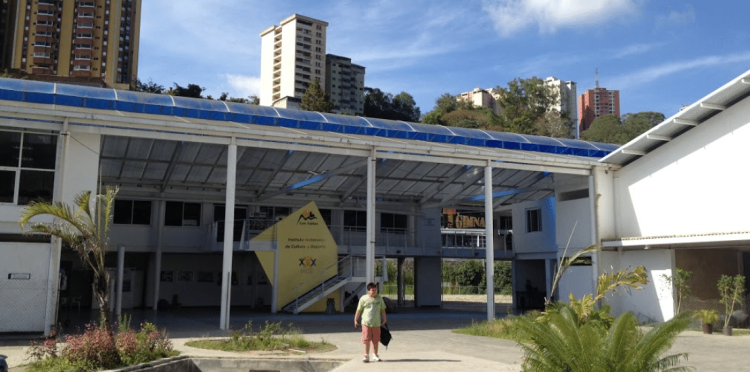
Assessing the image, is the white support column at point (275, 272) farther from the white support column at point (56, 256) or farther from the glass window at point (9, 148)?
the glass window at point (9, 148)

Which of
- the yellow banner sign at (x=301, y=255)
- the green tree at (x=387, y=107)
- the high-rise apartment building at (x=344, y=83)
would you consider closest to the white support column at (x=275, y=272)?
the yellow banner sign at (x=301, y=255)

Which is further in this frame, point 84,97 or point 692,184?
point 692,184

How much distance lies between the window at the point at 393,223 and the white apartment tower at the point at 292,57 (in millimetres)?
98089

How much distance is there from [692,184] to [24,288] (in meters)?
20.5

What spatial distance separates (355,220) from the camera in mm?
32844

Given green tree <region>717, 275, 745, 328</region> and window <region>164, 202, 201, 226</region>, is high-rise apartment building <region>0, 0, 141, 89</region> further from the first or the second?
green tree <region>717, 275, 745, 328</region>

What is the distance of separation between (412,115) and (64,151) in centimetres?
9945

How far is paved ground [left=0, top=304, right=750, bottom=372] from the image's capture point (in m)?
11.6

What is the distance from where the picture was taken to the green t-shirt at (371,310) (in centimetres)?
1180

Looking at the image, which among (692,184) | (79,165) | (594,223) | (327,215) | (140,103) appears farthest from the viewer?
(327,215)

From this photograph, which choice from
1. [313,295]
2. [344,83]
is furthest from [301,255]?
[344,83]

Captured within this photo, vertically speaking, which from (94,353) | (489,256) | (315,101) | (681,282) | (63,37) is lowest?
(94,353)

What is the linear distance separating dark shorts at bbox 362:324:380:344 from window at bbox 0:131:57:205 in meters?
10.1

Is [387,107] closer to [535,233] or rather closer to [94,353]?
[535,233]
